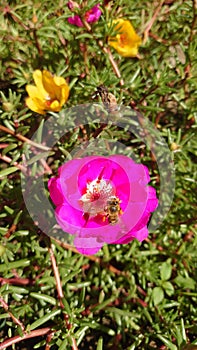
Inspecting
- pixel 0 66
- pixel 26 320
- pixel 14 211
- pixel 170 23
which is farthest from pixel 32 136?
pixel 170 23

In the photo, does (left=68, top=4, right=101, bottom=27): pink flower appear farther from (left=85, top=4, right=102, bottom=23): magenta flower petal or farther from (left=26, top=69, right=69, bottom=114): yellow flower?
(left=26, top=69, right=69, bottom=114): yellow flower

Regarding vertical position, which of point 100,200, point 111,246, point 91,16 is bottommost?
point 111,246

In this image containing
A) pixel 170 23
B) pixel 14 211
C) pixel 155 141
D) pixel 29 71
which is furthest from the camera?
pixel 170 23

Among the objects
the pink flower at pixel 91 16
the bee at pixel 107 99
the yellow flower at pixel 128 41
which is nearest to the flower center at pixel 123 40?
the yellow flower at pixel 128 41

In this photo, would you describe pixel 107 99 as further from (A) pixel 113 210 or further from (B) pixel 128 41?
(B) pixel 128 41

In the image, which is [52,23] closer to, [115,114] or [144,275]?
[115,114]

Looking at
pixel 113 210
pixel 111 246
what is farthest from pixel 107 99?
pixel 111 246
